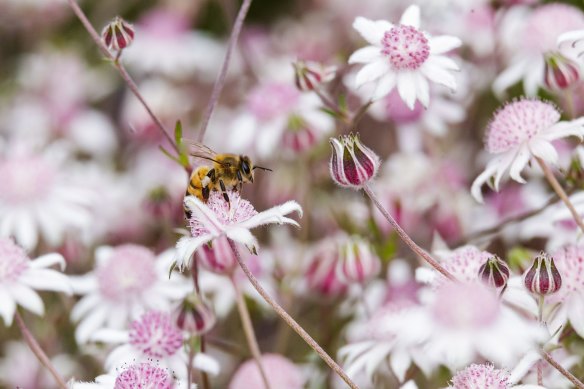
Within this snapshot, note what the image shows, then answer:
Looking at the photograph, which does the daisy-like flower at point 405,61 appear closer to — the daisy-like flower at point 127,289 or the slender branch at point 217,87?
the slender branch at point 217,87

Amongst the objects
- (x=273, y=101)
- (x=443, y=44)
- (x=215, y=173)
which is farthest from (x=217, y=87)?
(x=273, y=101)

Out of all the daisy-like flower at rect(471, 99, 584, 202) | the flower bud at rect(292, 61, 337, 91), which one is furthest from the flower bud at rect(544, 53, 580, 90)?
the flower bud at rect(292, 61, 337, 91)

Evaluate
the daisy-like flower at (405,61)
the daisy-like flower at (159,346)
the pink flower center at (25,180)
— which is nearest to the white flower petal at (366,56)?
the daisy-like flower at (405,61)

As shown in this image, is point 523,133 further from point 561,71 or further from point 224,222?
point 224,222

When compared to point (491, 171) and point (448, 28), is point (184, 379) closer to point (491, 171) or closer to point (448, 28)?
point (491, 171)

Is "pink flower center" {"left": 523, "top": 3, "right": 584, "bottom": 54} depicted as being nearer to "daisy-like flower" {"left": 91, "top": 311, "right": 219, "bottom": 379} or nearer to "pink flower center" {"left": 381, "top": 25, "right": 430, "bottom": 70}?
"pink flower center" {"left": 381, "top": 25, "right": 430, "bottom": 70}

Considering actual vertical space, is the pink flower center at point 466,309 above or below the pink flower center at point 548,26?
below
